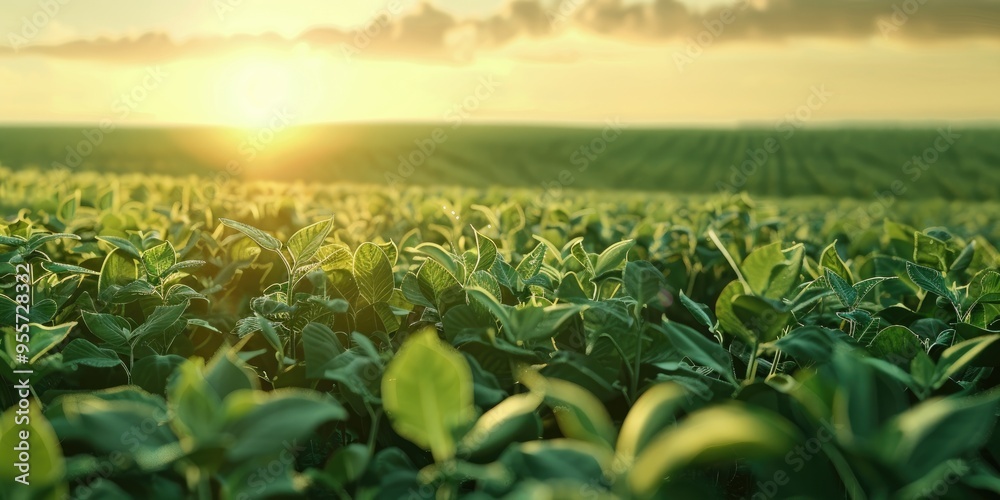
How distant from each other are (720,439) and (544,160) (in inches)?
2061

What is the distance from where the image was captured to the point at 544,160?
172 feet

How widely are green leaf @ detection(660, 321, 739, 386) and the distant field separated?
4155cm

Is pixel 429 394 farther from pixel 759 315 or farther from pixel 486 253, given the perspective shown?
pixel 486 253

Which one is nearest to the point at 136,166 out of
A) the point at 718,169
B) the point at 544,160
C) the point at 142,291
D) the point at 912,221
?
the point at 544,160

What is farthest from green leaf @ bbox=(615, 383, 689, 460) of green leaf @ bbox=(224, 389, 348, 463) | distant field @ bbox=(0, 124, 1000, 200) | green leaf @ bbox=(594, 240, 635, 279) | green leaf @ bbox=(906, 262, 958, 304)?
distant field @ bbox=(0, 124, 1000, 200)

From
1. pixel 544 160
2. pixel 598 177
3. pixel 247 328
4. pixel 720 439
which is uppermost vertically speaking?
pixel 544 160

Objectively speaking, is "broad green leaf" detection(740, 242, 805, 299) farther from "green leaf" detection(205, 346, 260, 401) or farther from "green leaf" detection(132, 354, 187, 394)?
"green leaf" detection(132, 354, 187, 394)

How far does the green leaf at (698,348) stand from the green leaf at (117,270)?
48.1 inches

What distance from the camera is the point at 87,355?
129 centimetres

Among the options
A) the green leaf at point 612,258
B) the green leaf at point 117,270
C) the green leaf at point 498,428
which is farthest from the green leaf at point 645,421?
the green leaf at point 117,270

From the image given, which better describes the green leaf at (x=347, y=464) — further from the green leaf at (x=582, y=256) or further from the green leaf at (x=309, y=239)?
the green leaf at (x=582, y=256)

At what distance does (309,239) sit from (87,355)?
0.45 metres

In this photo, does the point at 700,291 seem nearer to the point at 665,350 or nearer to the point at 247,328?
the point at 665,350

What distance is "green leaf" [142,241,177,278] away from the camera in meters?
1.57
